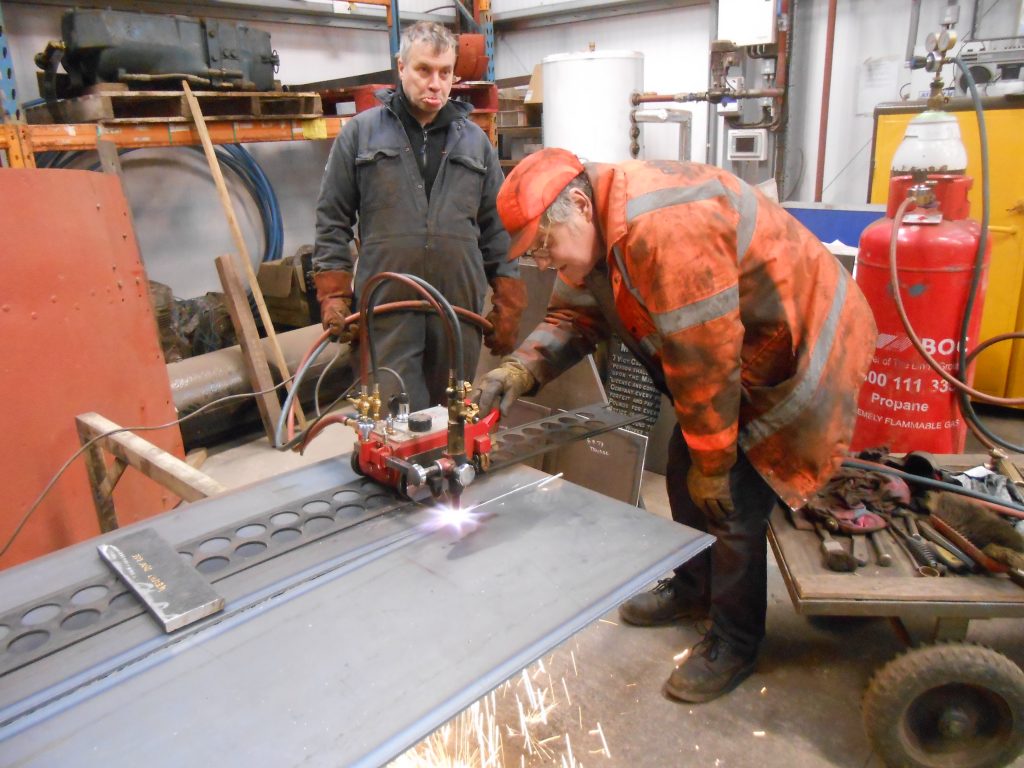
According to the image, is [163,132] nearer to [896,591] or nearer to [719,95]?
[719,95]

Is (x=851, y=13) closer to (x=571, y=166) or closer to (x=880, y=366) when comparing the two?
(x=880, y=366)

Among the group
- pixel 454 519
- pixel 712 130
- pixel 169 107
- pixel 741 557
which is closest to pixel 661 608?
pixel 741 557

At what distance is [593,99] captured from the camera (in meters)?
4.66

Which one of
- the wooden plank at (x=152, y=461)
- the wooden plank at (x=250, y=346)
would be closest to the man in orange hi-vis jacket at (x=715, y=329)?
the wooden plank at (x=152, y=461)

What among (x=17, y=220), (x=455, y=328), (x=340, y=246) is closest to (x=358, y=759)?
(x=455, y=328)

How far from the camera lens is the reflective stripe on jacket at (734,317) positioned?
4.67 ft

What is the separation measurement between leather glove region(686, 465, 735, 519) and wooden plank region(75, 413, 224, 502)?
3.39ft

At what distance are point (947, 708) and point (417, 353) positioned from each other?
6.02ft

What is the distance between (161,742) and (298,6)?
17.0ft

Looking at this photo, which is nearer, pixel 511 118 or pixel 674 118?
pixel 674 118

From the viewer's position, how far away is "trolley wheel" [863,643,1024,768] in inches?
63.8

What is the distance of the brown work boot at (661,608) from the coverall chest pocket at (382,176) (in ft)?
5.01

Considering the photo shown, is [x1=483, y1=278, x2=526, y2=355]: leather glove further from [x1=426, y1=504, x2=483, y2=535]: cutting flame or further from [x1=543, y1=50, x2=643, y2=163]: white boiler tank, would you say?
[x1=543, y1=50, x2=643, y2=163]: white boiler tank

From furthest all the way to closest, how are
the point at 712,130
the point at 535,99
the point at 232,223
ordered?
the point at 535,99 < the point at 712,130 < the point at 232,223
